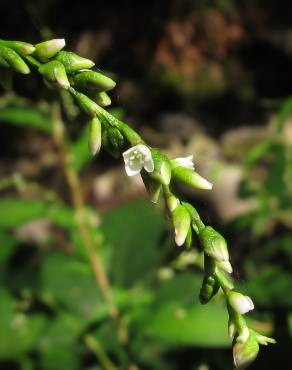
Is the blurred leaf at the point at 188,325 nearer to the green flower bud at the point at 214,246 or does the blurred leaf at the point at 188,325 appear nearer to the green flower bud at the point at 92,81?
the green flower bud at the point at 214,246

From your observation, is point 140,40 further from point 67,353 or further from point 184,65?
point 67,353

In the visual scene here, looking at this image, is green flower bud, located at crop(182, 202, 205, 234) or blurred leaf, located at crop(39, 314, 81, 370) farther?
blurred leaf, located at crop(39, 314, 81, 370)

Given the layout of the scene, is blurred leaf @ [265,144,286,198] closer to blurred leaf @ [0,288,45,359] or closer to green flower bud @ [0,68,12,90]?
blurred leaf @ [0,288,45,359]

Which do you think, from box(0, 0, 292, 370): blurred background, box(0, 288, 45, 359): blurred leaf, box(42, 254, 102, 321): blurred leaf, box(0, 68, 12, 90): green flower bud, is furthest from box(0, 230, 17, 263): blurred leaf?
box(0, 68, 12, 90): green flower bud

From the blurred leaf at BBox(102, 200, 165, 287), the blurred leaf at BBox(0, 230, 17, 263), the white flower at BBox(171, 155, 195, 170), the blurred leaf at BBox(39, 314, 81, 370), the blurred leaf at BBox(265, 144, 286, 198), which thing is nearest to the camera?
the white flower at BBox(171, 155, 195, 170)

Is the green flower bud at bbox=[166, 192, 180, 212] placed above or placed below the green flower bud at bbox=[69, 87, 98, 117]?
below

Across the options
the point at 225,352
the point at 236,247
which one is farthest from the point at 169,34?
the point at 225,352

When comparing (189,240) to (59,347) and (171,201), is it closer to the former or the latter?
(171,201)
